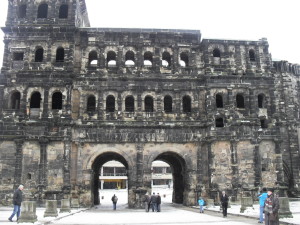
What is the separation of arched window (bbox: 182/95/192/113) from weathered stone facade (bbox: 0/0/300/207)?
0.08 meters

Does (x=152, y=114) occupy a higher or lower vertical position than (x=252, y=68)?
lower

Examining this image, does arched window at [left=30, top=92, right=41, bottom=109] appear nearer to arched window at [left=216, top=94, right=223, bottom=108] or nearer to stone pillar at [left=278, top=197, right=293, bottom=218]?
arched window at [left=216, top=94, right=223, bottom=108]

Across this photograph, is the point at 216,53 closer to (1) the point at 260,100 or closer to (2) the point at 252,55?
(2) the point at 252,55

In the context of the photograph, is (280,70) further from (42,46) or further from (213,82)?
(42,46)

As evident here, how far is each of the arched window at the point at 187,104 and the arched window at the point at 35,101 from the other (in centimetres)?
1143

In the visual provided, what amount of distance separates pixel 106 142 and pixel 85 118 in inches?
96.5

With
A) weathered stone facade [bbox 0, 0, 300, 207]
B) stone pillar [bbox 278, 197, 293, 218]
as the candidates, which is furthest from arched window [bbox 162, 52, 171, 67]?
stone pillar [bbox 278, 197, 293, 218]

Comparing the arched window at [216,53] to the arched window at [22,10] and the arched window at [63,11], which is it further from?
the arched window at [22,10]

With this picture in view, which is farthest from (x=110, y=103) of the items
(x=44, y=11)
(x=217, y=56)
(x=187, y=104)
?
(x=217, y=56)

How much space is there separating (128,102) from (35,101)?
23.9 ft

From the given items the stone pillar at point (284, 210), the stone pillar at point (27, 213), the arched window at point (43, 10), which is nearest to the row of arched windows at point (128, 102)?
the arched window at point (43, 10)

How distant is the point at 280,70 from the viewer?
3409 centimetres

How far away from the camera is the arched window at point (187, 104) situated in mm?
27828

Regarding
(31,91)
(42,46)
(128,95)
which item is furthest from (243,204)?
(42,46)
